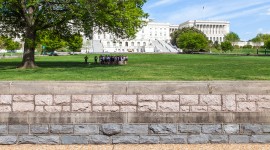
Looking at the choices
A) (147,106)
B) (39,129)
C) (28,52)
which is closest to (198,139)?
(147,106)

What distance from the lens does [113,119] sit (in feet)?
28.2

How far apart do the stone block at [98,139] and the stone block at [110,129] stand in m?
0.13

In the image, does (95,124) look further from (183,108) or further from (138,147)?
(183,108)

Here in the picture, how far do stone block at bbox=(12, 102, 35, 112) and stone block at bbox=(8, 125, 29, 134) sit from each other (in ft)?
1.31

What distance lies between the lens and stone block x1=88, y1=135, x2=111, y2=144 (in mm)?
8551

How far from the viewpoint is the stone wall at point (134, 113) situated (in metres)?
8.55

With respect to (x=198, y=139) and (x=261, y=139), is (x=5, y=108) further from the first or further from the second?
(x=261, y=139)

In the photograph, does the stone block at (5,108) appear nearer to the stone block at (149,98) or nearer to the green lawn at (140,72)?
the stone block at (149,98)

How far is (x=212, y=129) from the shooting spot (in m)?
8.59

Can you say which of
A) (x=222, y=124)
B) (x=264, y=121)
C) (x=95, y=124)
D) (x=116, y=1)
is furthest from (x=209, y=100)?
(x=116, y=1)

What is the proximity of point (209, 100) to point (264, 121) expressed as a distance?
57.6 inches

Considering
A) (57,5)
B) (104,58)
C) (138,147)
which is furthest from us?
(104,58)

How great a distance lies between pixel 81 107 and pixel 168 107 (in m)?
2.19

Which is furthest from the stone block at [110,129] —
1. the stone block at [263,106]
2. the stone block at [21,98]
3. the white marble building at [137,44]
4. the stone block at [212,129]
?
the white marble building at [137,44]
